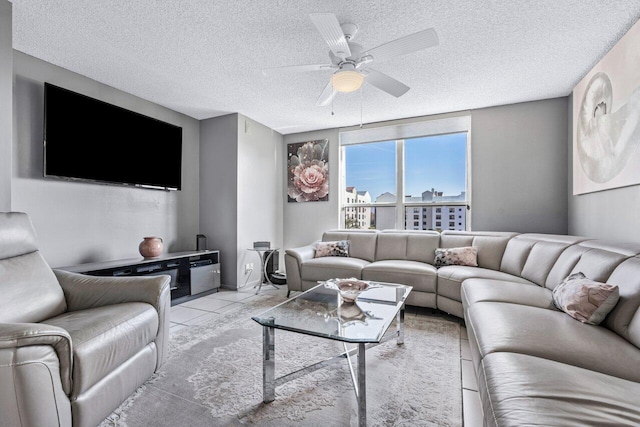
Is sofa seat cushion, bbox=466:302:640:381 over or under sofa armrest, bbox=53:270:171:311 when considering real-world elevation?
under

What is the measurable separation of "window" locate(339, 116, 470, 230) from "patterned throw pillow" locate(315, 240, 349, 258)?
929 millimetres

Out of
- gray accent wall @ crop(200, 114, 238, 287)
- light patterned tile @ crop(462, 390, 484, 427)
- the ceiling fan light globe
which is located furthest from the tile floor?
the ceiling fan light globe

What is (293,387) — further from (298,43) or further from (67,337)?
(298,43)

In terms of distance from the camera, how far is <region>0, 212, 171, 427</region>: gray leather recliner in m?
1.04

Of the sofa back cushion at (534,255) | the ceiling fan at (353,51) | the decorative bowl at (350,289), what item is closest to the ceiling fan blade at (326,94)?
the ceiling fan at (353,51)

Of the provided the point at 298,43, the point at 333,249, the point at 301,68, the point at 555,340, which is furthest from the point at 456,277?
the point at 298,43

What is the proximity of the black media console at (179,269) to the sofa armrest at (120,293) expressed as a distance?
823 millimetres

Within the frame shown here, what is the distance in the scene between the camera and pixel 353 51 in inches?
85.0

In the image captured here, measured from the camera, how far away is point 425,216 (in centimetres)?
432

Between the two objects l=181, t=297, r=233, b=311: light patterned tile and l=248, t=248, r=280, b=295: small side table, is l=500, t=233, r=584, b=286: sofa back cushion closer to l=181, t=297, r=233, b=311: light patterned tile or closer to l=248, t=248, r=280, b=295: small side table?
l=248, t=248, r=280, b=295: small side table

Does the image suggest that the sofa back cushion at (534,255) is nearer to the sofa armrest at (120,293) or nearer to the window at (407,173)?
the window at (407,173)

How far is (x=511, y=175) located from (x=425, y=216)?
121 centimetres

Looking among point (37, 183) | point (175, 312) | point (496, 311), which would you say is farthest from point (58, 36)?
point (496, 311)

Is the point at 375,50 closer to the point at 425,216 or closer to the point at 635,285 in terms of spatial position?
the point at 635,285
